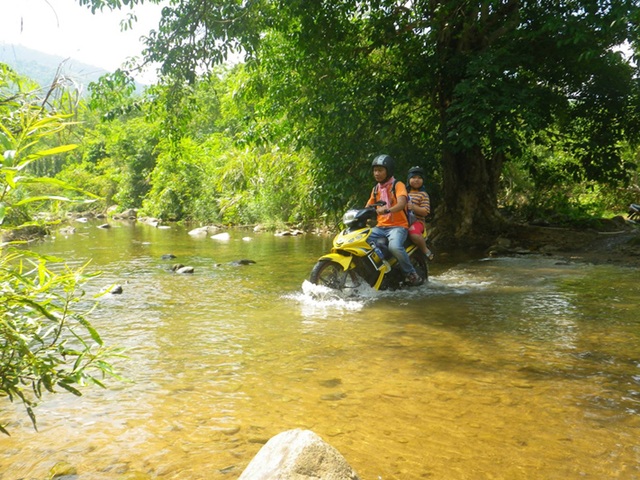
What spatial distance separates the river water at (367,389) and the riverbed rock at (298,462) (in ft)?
1.59

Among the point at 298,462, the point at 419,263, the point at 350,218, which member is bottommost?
the point at 298,462

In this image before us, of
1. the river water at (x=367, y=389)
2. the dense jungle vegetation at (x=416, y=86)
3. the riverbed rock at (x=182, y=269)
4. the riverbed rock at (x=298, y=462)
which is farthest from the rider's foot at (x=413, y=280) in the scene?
the riverbed rock at (x=298, y=462)

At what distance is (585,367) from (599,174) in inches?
435

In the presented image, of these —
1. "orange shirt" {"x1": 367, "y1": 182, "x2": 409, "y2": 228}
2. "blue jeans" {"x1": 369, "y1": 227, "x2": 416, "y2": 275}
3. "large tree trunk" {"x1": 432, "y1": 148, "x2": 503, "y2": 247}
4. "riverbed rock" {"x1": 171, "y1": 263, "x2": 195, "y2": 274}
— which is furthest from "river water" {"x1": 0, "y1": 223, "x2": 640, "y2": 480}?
"large tree trunk" {"x1": 432, "y1": 148, "x2": 503, "y2": 247}

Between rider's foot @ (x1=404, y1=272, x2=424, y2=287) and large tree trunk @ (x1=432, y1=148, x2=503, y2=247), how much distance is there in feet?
20.0

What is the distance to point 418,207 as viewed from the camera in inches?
336

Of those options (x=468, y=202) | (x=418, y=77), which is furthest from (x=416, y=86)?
(x=468, y=202)

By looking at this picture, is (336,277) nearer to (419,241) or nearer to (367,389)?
(419,241)

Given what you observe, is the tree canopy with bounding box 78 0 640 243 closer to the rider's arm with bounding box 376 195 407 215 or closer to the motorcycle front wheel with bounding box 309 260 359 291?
Result: the rider's arm with bounding box 376 195 407 215

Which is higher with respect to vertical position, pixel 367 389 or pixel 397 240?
pixel 397 240

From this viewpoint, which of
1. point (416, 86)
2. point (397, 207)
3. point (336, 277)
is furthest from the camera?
point (416, 86)

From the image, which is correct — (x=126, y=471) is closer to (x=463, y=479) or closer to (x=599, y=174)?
(x=463, y=479)

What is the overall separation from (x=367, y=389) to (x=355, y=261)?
3808 millimetres

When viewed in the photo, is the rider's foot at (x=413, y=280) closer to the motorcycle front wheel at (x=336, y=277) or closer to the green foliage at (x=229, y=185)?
the motorcycle front wheel at (x=336, y=277)
